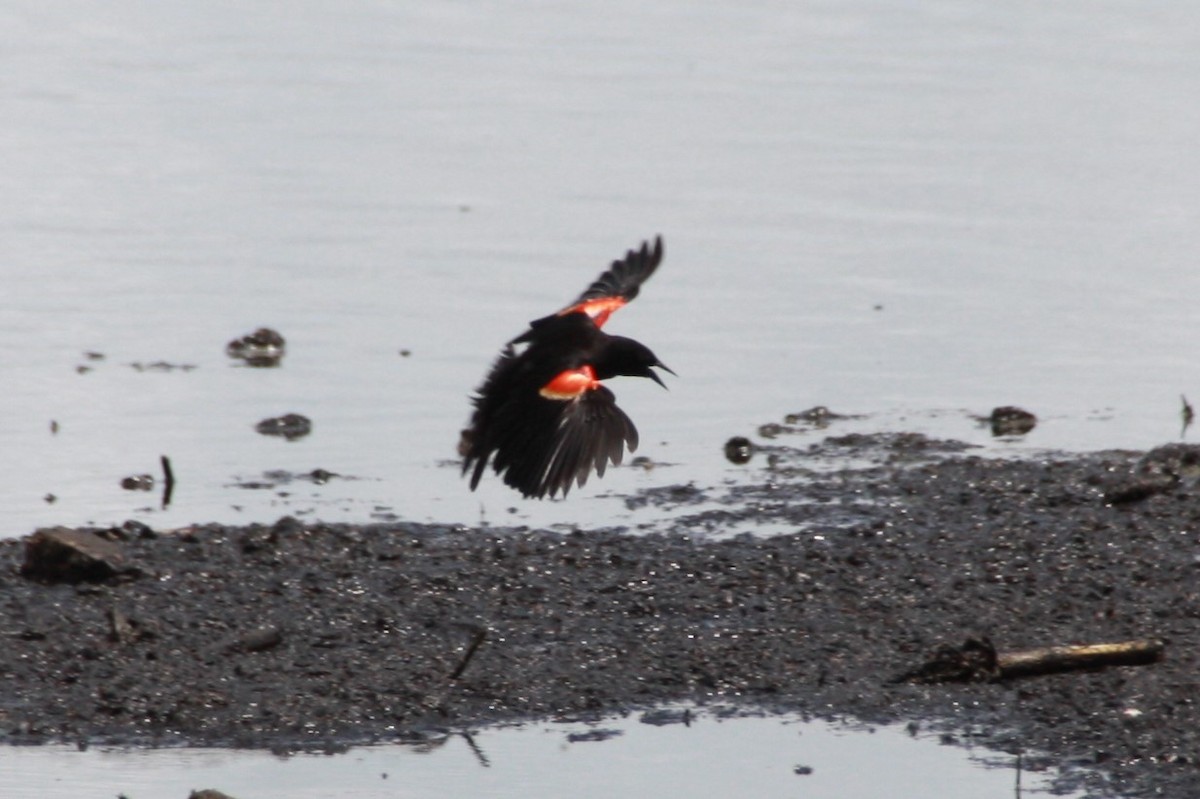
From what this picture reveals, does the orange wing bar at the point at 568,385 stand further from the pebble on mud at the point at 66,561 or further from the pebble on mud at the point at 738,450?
the pebble on mud at the point at 738,450

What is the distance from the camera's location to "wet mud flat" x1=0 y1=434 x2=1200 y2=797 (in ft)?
26.5

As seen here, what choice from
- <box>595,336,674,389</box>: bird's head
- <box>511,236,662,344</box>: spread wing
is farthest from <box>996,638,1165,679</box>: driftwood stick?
<box>511,236,662,344</box>: spread wing

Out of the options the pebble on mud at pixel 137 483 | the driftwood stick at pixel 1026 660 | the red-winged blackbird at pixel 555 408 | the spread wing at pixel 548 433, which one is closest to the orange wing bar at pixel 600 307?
the red-winged blackbird at pixel 555 408

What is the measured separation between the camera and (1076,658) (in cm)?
835

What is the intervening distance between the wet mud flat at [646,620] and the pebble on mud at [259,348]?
347 centimetres

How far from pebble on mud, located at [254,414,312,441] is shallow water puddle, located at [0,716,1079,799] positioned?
431cm

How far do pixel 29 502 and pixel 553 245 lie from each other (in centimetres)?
620

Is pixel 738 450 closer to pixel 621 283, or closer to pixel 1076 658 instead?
pixel 621 283

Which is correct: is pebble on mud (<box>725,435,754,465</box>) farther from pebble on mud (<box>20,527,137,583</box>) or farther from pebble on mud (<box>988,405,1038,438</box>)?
pebble on mud (<box>20,527,137,583</box>)

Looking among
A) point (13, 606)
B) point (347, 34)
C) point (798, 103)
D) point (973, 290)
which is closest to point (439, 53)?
point (347, 34)

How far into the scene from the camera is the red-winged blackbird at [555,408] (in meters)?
8.82

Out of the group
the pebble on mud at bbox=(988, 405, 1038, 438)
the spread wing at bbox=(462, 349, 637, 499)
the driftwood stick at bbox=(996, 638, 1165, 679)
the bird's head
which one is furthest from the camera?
the pebble on mud at bbox=(988, 405, 1038, 438)

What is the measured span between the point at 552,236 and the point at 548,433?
25.2ft

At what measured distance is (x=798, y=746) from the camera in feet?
26.0
